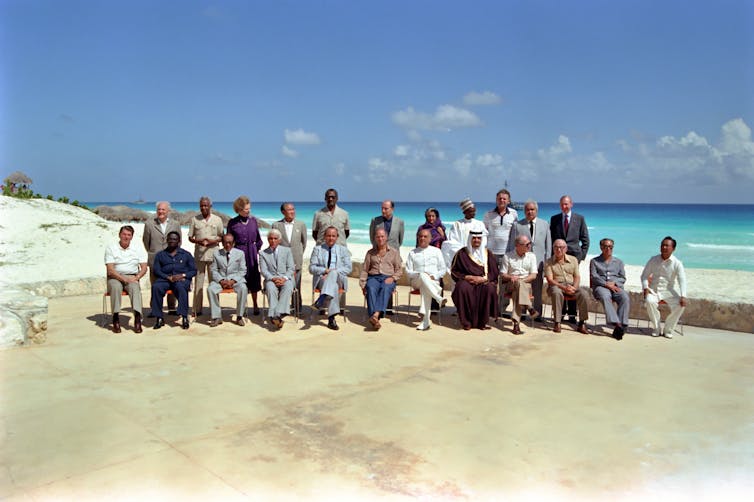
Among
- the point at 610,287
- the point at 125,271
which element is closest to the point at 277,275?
the point at 125,271

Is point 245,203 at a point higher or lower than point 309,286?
higher

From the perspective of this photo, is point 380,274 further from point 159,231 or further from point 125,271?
point 125,271

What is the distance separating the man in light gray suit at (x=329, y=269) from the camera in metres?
6.43

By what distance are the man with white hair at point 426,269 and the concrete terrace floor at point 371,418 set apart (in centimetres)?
81

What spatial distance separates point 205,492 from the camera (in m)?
2.74

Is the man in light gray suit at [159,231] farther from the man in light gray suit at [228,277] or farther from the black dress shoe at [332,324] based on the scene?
the black dress shoe at [332,324]

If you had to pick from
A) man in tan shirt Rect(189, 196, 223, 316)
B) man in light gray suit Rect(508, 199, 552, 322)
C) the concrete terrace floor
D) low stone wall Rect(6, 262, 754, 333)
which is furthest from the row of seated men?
low stone wall Rect(6, 262, 754, 333)

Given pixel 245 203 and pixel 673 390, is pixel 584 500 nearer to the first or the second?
pixel 673 390

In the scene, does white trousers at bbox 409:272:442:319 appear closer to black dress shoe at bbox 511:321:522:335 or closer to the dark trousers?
black dress shoe at bbox 511:321:522:335

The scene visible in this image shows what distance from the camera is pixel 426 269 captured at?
22.2 feet

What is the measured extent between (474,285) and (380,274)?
1.05m

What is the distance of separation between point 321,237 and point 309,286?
7.32ft

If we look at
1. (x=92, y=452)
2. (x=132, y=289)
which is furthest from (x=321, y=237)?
(x=92, y=452)

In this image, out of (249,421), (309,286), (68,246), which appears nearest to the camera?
(249,421)
